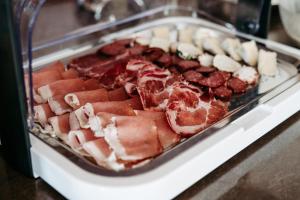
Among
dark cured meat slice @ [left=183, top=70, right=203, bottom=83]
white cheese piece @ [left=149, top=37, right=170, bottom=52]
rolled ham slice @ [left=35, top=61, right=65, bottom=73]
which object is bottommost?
dark cured meat slice @ [left=183, top=70, right=203, bottom=83]

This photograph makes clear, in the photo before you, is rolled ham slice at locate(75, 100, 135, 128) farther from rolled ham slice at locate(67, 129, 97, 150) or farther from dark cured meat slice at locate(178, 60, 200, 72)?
dark cured meat slice at locate(178, 60, 200, 72)

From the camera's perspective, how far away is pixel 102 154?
0.66 metres

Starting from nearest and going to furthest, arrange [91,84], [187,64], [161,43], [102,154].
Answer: [102,154] → [91,84] → [187,64] → [161,43]

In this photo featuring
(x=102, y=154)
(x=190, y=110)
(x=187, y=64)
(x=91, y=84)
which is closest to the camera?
(x=102, y=154)

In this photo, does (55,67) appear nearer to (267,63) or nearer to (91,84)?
(91,84)

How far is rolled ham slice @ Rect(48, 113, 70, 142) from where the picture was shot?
72cm

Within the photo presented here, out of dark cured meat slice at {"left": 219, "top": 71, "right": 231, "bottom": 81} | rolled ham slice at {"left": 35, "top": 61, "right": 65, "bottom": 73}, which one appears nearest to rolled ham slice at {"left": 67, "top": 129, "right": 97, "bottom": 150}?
rolled ham slice at {"left": 35, "top": 61, "right": 65, "bottom": 73}

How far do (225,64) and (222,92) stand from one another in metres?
0.12

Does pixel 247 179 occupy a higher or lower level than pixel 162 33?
lower

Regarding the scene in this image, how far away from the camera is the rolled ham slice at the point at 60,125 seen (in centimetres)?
72

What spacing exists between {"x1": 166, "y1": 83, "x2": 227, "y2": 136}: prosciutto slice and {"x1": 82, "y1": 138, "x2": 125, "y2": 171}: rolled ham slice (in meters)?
0.13

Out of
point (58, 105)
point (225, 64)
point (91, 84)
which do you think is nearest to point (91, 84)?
point (91, 84)

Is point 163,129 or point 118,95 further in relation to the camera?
point 118,95

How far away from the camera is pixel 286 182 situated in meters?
0.72
